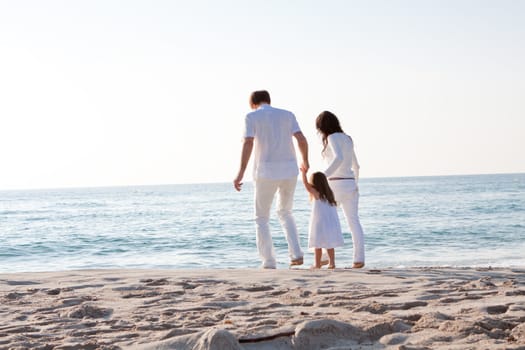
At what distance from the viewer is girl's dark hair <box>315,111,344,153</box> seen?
6.96 m

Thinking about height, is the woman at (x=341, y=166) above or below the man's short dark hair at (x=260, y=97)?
below

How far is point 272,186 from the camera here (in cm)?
679

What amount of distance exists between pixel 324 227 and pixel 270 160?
0.98 metres

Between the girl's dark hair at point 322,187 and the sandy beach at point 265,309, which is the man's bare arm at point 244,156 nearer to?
the girl's dark hair at point 322,187

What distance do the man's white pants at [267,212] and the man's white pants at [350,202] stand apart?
19.0 inches

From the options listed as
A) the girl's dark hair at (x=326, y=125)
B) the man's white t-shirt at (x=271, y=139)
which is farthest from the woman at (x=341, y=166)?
the man's white t-shirt at (x=271, y=139)

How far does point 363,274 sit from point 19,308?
294 centimetres

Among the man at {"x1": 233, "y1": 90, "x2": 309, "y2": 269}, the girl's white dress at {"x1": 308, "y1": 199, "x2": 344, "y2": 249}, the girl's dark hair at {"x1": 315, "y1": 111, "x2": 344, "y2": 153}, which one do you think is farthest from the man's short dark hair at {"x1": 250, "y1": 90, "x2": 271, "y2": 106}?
the girl's white dress at {"x1": 308, "y1": 199, "x2": 344, "y2": 249}

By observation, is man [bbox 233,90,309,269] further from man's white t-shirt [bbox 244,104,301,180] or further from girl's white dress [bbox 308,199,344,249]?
girl's white dress [bbox 308,199,344,249]

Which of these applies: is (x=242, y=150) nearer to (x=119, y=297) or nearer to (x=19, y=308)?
(x=119, y=297)

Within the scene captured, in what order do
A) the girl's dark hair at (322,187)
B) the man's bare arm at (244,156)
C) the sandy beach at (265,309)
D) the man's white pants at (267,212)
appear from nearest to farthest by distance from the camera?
the sandy beach at (265,309), the man's bare arm at (244,156), the man's white pants at (267,212), the girl's dark hair at (322,187)

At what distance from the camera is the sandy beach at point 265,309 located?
133 inches

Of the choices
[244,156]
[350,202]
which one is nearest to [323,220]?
[350,202]

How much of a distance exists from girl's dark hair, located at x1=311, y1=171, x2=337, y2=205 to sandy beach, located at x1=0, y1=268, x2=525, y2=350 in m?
1.08
